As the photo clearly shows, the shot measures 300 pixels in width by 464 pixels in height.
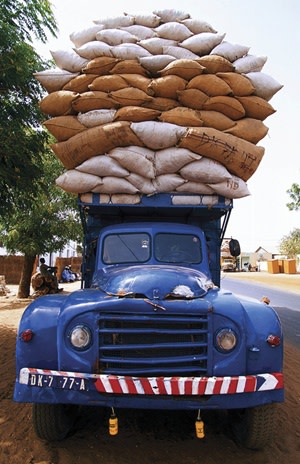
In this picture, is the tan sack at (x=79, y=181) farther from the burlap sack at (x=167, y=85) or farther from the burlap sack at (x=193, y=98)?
the burlap sack at (x=193, y=98)

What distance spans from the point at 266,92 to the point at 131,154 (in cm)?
229

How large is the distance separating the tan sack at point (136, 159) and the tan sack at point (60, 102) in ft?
3.36

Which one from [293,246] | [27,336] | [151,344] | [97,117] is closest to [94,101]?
[97,117]

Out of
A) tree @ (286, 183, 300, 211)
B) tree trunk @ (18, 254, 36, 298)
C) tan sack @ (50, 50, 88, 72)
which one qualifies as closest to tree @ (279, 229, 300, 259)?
tree @ (286, 183, 300, 211)

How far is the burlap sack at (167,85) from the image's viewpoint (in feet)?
18.9

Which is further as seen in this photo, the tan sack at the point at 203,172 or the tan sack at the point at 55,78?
the tan sack at the point at 55,78

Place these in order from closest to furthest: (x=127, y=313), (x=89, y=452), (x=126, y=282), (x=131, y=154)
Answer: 1. (x=127, y=313)
2. (x=89, y=452)
3. (x=126, y=282)
4. (x=131, y=154)

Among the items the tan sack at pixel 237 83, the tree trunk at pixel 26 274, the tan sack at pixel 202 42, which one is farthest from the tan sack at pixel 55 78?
the tree trunk at pixel 26 274

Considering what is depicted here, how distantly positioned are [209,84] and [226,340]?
3.86 m

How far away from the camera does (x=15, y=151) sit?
7.12 m

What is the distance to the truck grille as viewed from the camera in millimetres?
3195

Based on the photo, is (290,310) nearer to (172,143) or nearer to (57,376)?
(172,143)

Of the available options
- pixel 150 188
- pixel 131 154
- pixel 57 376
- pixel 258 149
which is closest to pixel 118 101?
pixel 131 154

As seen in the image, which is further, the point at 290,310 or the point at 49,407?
the point at 290,310
